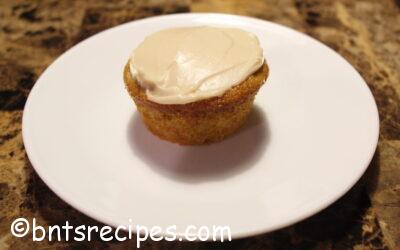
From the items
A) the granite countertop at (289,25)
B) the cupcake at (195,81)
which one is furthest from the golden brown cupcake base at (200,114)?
the granite countertop at (289,25)

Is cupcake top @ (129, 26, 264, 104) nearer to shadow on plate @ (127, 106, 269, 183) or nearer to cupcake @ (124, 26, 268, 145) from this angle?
cupcake @ (124, 26, 268, 145)

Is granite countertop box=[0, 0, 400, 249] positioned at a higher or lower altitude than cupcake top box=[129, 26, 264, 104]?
lower

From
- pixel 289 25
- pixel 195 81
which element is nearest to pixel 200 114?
pixel 195 81

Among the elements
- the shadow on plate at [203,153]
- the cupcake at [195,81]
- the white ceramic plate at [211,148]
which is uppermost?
the cupcake at [195,81]

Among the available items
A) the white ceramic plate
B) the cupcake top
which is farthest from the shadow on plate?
the cupcake top

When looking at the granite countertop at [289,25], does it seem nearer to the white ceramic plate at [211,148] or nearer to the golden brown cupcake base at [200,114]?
the white ceramic plate at [211,148]

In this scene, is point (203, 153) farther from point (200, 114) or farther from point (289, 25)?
point (289, 25)

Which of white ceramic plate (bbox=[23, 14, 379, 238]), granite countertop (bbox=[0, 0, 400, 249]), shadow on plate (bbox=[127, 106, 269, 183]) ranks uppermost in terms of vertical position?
white ceramic plate (bbox=[23, 14, 379, 238])
